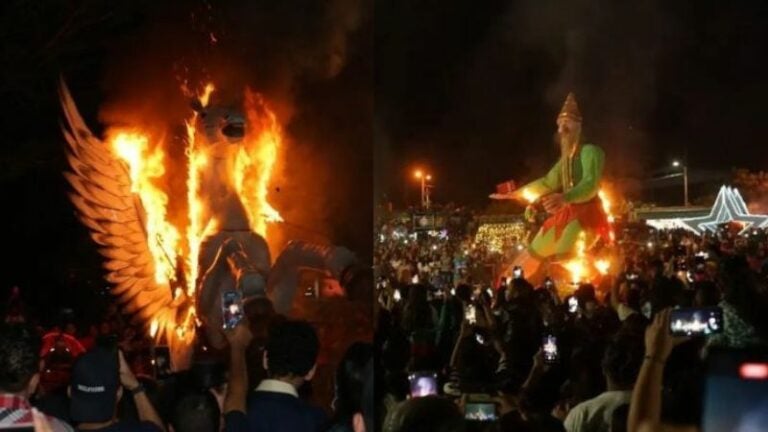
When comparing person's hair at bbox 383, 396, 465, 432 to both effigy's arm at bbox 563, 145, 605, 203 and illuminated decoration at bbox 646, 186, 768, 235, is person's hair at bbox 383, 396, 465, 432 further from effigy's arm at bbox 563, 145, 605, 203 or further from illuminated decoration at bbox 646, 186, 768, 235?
illuminated decoration at bbox 646, 186, 768, 235

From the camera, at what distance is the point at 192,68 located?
9766mm

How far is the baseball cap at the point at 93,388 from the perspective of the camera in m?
3.88

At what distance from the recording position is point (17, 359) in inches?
138

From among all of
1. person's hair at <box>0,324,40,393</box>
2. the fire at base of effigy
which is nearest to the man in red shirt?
person's hair at <box>0,324,40,393</box>

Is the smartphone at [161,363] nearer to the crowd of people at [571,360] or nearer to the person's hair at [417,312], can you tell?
the crowd of people at [571,360]

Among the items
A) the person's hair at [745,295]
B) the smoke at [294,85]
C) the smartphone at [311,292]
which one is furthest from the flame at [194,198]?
the person's hair at [745,295]

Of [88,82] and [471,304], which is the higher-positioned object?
[88,82]

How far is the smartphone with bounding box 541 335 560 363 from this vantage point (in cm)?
576

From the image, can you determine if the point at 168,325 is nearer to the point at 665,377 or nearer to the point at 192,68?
the point at 192,68

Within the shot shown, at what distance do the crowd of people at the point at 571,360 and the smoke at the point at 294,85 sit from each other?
164 cm

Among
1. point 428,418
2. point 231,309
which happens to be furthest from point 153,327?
point 428,418

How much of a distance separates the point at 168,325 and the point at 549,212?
13.2 meters

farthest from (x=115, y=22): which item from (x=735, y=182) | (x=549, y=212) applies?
(x=735, y=182)

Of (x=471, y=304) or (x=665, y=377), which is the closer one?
(x=665, y=377)
